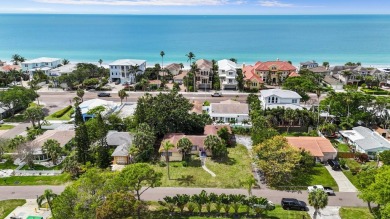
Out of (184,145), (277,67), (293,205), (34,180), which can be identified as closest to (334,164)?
(293,205)

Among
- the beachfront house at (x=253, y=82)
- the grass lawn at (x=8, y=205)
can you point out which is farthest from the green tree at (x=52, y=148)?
the beachfront house at (x=253, y=82)

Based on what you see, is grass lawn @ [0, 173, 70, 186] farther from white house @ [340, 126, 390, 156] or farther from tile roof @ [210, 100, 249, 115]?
white house @ [340, 126, 390, 156]

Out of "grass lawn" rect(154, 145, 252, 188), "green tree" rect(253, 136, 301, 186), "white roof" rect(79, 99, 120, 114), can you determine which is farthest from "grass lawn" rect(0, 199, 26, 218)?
"green tree" rect(253, 136, 301, 186)

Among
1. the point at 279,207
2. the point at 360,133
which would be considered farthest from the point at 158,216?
the point at 360,133

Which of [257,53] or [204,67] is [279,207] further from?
[257,53]

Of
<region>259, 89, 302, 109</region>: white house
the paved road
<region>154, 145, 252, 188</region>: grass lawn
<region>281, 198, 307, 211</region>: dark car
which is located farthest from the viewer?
<region>259, 89, 302, 109</region>: white house

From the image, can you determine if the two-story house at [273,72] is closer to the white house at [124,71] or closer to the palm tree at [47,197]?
the white house at [124,71]

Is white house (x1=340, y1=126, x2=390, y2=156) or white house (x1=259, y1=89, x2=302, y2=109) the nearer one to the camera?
white house (x1=340, y1=126, x2=390, y2=156)
